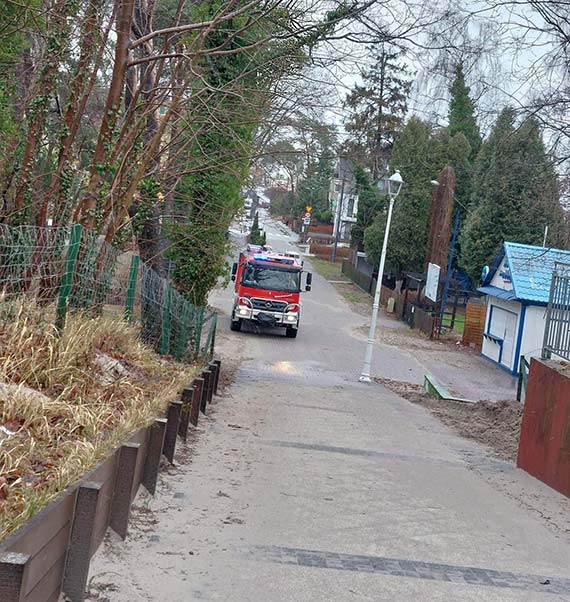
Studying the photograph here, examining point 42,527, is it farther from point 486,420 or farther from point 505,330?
point 505,330

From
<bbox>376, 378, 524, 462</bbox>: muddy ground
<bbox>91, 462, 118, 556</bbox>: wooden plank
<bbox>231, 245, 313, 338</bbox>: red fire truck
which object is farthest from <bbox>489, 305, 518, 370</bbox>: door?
<bbox>91, 462, 118, 556</bbox>: wooden plank

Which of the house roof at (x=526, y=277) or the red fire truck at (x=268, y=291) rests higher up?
the house roof at (x=526, y=277)

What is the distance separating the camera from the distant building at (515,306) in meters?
33.6

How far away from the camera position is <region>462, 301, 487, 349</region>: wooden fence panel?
42.2m

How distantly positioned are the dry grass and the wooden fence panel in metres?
33.0

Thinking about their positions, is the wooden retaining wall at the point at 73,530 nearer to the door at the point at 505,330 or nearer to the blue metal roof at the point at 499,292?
the blue metal roof at the point at 499,292

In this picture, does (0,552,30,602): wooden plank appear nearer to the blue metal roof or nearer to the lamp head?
the lamp head

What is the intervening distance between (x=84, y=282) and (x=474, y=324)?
34664 mm

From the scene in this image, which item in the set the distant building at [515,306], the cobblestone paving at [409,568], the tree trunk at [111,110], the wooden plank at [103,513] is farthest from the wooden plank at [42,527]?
the distant building at [515,306]

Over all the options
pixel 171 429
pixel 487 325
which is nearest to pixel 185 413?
pixel 171 429

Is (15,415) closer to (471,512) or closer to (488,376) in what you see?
(471,512)

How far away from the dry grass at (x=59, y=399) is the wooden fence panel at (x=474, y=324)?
33047mm

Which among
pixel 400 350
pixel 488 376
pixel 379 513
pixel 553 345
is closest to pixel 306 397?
pixel 553 345

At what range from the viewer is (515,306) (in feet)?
113
